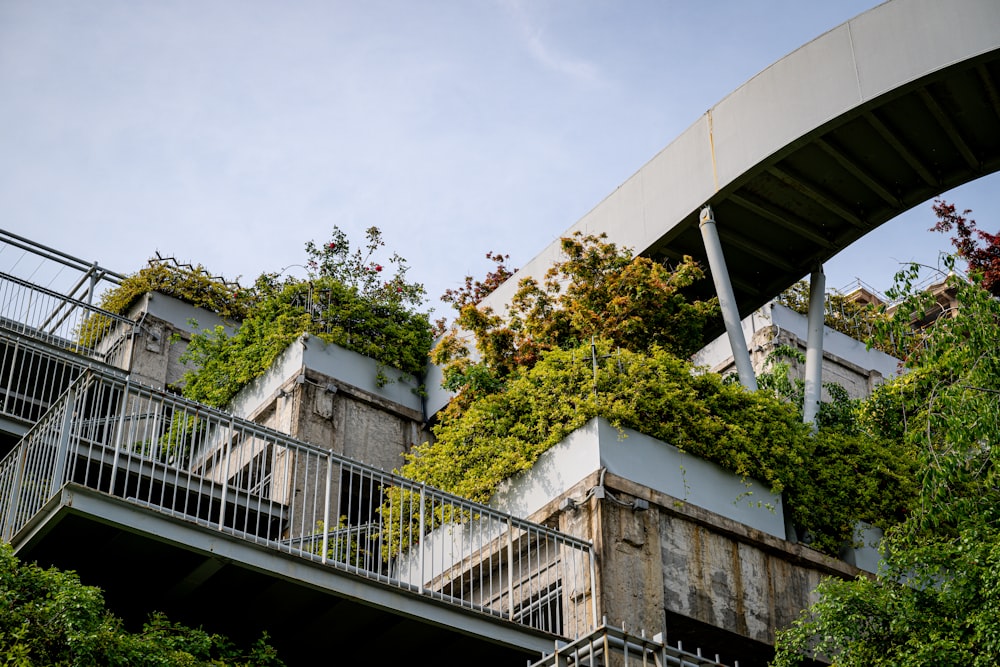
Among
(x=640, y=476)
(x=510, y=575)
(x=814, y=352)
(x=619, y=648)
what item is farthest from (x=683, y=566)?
(x=814, y=352)

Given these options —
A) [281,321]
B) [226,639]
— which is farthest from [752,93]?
[226,639]

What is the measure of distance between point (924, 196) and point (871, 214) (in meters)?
0.74

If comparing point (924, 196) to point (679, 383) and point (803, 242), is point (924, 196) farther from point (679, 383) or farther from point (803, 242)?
point (679, 383)

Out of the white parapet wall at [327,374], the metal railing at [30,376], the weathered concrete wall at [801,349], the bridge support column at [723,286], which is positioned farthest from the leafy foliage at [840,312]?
the metal railing at [30,376]

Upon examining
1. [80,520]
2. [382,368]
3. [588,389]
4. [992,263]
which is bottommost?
[80,520]

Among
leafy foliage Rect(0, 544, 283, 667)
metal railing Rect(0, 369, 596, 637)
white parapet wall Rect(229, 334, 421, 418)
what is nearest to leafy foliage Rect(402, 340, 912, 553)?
metal railing Rect(0, 369, 596, 637)

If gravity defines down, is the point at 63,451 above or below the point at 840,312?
below

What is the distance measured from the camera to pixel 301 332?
18.0 meters

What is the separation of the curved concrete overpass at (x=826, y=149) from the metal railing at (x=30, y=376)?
20.4 ft

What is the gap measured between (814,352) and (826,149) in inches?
106

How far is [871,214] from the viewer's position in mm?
17562

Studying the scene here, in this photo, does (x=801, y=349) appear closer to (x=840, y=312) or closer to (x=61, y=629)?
(x=840, y=312)

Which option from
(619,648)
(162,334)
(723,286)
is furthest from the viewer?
(162,334)

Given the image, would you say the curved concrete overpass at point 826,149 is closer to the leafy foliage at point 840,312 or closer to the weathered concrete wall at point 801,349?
the weathered concrete wall at point 801,349
